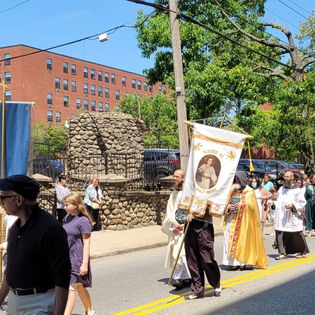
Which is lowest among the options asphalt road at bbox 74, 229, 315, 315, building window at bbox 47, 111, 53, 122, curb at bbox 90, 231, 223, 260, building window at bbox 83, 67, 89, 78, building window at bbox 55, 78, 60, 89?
asphalt road at bbox 74, 229, 315, 315

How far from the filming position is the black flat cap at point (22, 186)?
10.6 feet

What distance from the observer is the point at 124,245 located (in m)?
12.7

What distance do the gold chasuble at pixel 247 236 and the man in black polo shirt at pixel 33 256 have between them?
6199mm

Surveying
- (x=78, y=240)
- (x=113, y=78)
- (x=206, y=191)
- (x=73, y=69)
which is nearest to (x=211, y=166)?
(x=206, y=191)

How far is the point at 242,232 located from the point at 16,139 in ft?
13.5

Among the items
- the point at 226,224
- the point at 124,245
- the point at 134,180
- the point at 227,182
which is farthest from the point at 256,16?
the point at 227,182

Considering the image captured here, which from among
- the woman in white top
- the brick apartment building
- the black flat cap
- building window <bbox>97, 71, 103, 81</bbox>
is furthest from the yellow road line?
building window <bbox>97, 71, 103, 81</bbox>

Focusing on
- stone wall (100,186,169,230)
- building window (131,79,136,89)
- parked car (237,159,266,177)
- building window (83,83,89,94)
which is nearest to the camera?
stone wall (100,186,169,230)

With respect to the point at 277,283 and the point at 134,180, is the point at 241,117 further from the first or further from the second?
the point at 277,283

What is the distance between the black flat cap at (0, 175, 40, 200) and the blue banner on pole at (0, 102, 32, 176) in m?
4.94

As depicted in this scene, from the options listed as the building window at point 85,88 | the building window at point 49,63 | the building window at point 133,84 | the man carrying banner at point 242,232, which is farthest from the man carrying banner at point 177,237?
the building window at point 133,84

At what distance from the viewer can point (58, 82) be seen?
7994cm

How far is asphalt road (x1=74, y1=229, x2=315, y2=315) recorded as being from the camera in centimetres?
658

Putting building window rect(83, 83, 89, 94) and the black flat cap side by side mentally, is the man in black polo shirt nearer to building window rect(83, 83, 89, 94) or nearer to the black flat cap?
the black flat cap
